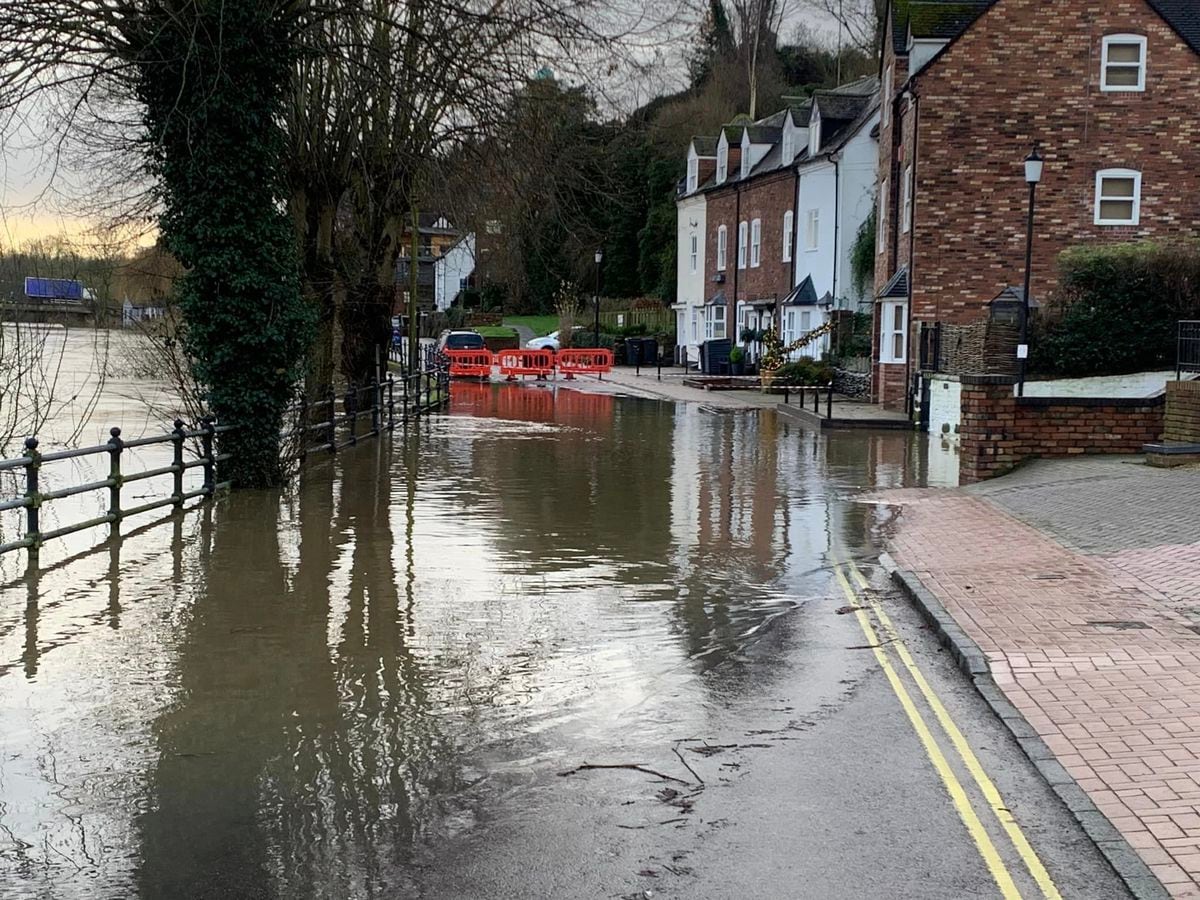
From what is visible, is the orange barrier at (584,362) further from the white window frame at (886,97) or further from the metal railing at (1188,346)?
the metal railing at (1188,346)

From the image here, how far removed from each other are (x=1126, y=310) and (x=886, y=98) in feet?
34.3

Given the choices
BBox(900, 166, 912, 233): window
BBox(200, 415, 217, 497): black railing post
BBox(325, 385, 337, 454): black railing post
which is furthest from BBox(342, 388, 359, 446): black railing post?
BBox(900, 166, 912, 233): window

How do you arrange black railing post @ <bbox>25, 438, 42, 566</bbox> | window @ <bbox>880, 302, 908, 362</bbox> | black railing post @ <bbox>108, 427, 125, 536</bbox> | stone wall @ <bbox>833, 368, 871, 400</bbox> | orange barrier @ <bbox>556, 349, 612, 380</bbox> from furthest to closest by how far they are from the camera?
orange barrier @ <bbox>556, 349, 612, 380</bbox>, stone wall @ <bbox>833, 368, 871, 400</bbox>, window @ <bbox>880, 302, 908, 362</bbox>, black railing post @ <bbox>108, 427, 125, 536</bbox>, black railing post @ <bbox>25, 438, 42, 566</bbox>

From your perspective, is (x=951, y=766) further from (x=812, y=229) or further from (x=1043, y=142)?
(x=812, y=229)

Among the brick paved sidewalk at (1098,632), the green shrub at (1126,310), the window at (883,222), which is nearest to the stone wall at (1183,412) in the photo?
the brick paved sidewalk at (1098,632)

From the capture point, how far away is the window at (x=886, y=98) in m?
36.0

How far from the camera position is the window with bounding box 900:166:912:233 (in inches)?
1308

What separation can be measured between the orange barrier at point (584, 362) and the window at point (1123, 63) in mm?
24615

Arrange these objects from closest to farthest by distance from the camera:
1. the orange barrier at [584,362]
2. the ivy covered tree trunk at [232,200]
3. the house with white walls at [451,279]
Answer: the ivy covered tree trunk at [232,200] → the orange barrier at [584,362] → the house with white walls at [451,279]

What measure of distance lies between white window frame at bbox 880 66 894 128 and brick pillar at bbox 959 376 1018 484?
61.2 ft

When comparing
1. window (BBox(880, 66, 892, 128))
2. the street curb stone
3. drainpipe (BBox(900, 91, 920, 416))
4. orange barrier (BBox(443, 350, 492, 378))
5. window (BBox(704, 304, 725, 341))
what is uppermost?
window (BBox(880, 66, 892, 128))

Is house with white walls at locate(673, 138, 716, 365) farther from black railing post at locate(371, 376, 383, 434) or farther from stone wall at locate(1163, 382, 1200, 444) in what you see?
stone wall at locate(1163, 382, 1200, 444)

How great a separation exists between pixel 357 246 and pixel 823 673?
63.9 ft

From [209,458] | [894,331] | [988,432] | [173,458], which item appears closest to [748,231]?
[894,331]
